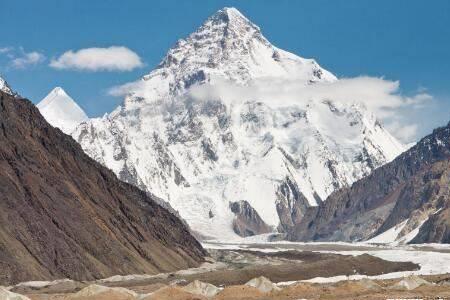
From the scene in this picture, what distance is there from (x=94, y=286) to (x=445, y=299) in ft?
169

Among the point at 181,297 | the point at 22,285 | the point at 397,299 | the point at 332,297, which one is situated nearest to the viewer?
the point at 397,299

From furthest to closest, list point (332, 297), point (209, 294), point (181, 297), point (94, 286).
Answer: point (209, 294)
point (94, 286)
point (181, 297)
point (332, 297)

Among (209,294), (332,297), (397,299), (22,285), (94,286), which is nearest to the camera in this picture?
(397,299)

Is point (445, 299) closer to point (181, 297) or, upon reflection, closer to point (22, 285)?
point (181, 297)

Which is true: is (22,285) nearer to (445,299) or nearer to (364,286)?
(364,286)

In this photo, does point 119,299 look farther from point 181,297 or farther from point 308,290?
point 308,290

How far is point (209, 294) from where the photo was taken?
469ft

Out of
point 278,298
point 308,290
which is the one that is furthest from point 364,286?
point 278,298

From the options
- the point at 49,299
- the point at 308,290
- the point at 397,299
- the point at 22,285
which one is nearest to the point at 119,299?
A: the point at 49,299

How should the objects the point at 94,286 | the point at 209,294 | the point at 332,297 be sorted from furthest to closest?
the point at 209,294 → the point at 94,286 → the point at 332,297

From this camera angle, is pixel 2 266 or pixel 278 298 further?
pixel 2 266

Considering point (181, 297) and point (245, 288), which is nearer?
point (181, 297)

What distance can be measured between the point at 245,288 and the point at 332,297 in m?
28.3

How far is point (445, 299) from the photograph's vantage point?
9806 cm
